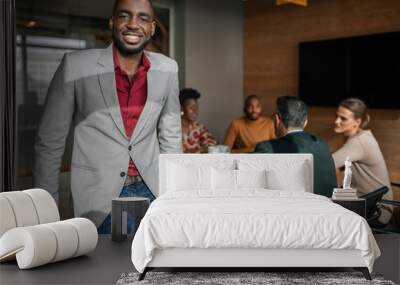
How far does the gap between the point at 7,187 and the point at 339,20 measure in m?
4.39

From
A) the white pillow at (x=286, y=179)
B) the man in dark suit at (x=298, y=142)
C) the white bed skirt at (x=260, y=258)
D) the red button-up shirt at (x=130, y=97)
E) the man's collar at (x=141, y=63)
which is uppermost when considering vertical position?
the man's collar at (x=141, y=63)

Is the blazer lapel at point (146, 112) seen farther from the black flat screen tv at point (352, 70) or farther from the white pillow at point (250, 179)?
the black flat screen tv at point (352, 70)

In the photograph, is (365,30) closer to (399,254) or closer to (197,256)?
(399,254)

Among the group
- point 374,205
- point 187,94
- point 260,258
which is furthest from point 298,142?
point 187,94

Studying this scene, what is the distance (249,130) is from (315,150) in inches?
98.2

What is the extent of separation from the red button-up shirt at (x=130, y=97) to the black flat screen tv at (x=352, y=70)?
8.82 feet

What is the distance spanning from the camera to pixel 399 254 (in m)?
5.29

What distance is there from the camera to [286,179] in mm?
5672

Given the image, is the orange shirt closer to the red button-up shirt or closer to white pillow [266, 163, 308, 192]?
the red button-up shirt

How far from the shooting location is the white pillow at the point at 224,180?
555 centimetres

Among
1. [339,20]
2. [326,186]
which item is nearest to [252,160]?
[326,186]

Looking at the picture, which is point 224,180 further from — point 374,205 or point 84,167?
point 84,167

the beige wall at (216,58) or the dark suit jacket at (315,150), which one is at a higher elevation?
the beige wall at (216,58)

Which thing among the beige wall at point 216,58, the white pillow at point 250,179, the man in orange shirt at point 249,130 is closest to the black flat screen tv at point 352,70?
the man in orange shirt at point 249,130
